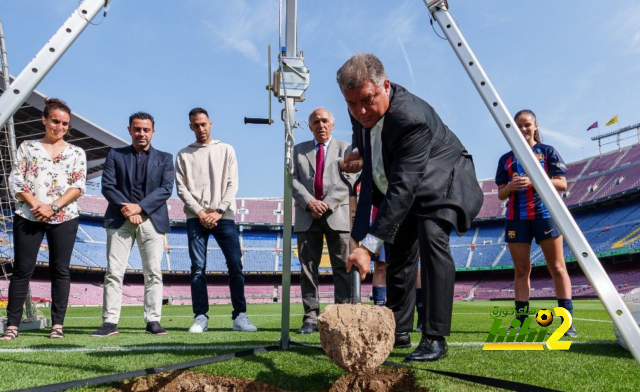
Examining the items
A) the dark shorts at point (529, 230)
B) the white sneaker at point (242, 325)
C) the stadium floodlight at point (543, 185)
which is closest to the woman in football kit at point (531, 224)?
the dark shorts at point (529, 230)

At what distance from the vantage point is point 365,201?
2.76m

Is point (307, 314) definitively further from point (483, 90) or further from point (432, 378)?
point (483, 90)

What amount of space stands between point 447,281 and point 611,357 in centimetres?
109

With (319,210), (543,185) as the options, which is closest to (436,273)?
(543,185)

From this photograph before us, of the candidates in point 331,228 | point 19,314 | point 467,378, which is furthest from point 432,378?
point 19,314

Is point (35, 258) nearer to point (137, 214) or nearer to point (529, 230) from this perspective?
point (137, 214)

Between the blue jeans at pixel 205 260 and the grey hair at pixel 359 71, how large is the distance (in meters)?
2.84

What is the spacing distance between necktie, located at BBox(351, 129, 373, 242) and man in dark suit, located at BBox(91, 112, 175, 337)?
8.03ft

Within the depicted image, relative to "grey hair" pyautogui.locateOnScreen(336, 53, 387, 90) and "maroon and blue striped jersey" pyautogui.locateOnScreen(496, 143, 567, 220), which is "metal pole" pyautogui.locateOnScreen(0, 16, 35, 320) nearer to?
"grey hair" pyautogui.locateOnScreen(336, 53, 387, 90)

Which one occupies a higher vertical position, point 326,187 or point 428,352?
point 326,187

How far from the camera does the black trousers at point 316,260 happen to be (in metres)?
4.48

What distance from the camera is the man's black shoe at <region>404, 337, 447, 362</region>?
251 centimetres

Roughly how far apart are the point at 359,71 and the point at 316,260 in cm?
275

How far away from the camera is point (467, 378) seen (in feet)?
6.68
